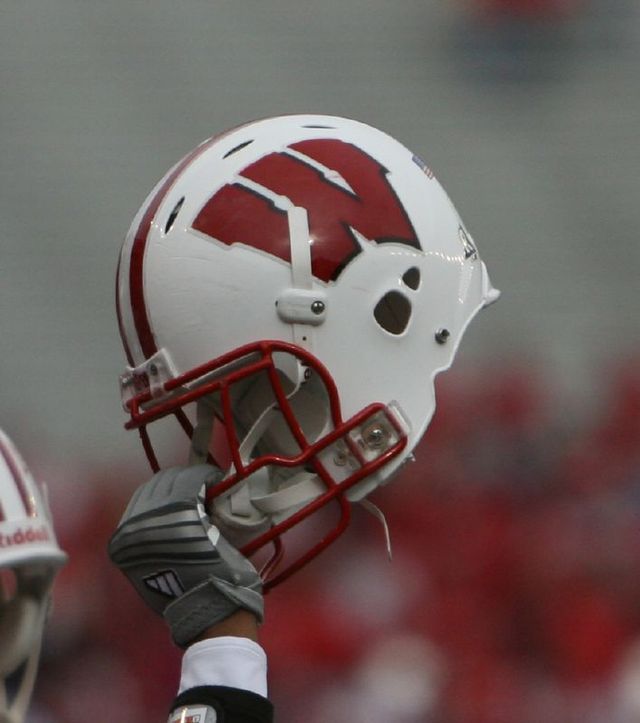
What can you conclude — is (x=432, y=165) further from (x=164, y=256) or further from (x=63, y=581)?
(x=164, y=256)

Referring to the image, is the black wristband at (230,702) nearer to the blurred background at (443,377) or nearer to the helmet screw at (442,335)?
the helmet screw at (442,335)

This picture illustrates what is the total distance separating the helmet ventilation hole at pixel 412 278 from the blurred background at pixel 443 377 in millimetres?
770

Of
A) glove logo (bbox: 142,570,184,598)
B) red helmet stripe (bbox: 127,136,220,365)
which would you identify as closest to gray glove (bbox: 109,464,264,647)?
glove logo (bbox: 142,570,184,598)

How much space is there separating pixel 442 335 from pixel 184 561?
277mm

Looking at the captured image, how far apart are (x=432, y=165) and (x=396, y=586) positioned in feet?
1.82

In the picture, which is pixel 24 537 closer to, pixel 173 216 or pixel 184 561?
pixel 184 561

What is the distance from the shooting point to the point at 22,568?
98 centimetres

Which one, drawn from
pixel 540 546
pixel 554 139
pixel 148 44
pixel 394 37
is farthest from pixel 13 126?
pixel 540 546

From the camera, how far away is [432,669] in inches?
78.5

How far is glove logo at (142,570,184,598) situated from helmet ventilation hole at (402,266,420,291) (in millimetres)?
293

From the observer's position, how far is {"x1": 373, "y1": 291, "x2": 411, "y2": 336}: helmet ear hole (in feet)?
4.15

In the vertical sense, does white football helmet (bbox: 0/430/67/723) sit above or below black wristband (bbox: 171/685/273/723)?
above

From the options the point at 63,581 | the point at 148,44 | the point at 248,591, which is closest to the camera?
the point at 248,591

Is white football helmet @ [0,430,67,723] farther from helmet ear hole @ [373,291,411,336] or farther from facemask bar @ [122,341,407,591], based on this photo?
helmet ear hole @ [373,291,411,336]
